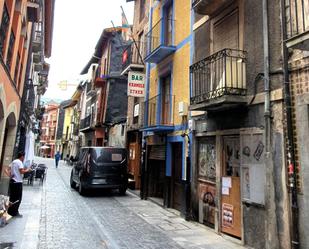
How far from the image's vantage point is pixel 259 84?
6574 millimetres

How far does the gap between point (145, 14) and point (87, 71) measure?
2182 centimetres

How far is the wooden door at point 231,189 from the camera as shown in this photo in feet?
23.5

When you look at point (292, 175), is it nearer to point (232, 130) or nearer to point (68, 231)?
point (232, 130)

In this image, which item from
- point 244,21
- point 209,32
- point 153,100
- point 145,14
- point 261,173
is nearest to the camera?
point 261,173

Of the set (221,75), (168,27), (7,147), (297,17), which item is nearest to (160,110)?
(168,27)

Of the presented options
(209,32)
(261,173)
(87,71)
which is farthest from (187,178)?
(87,71)

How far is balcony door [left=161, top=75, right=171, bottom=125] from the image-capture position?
1187 centimetres

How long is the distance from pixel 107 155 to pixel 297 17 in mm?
9596

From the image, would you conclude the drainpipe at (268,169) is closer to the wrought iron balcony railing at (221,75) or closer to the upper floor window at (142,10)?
the wrought iron balcony railing at (221,75)

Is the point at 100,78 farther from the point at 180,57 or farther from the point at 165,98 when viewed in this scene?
the point at 180,57

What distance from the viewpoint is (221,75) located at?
7480 millimetres

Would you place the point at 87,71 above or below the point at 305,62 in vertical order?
above

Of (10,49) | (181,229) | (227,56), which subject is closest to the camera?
(227,56)

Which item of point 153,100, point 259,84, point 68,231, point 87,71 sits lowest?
point 68,231
